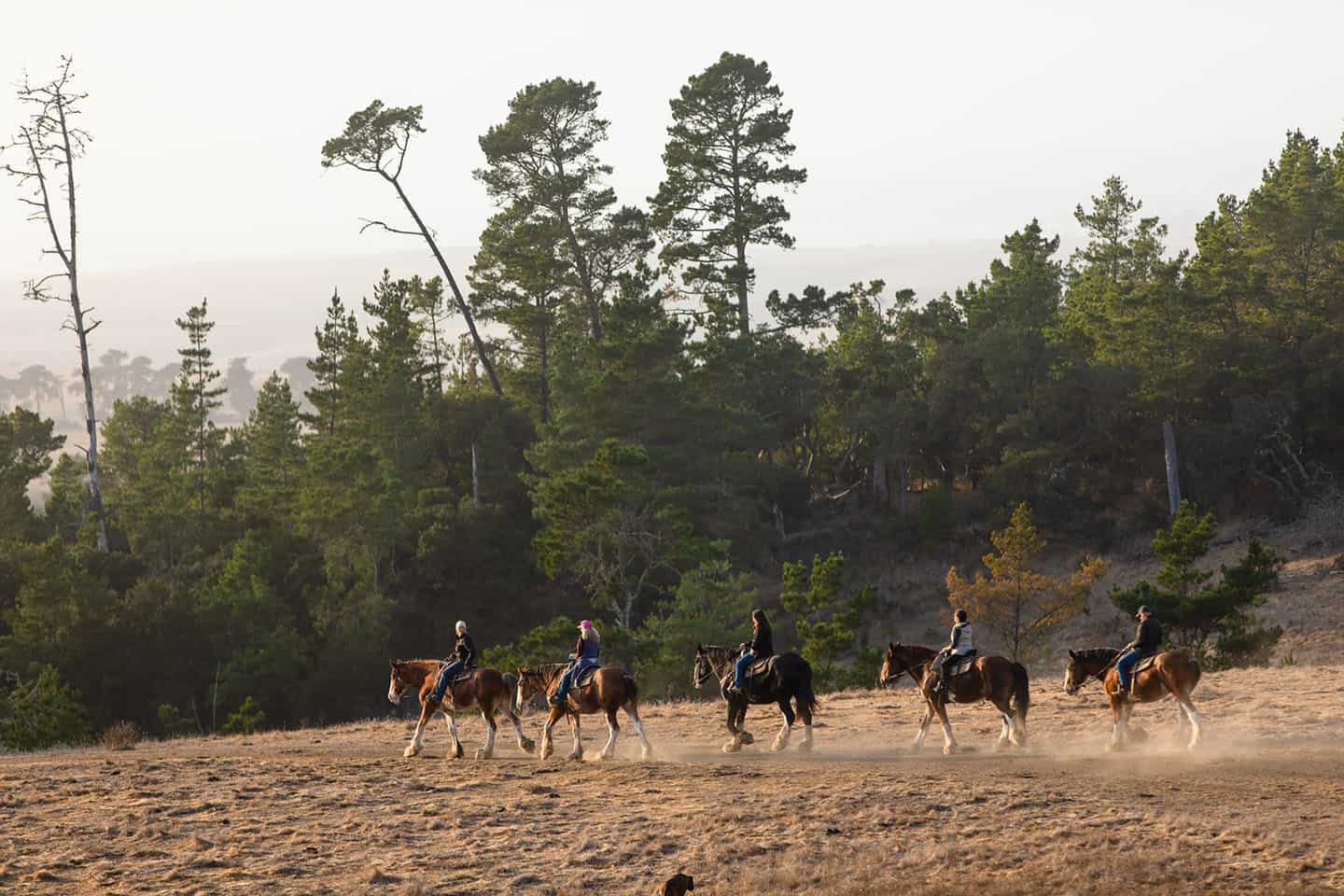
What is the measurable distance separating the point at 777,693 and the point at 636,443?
3293 centimetres

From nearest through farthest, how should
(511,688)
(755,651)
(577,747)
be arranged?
(577,747), (755,651), (511,688)

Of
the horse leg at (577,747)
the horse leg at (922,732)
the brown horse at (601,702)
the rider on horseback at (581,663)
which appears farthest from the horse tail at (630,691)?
the horse leg at (922,732)

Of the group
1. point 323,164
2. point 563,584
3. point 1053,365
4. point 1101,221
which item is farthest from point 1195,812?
point 1101,221

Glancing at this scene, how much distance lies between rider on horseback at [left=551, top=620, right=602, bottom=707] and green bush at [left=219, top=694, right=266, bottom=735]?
1956 centimetres

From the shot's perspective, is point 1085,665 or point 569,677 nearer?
point 1085,665

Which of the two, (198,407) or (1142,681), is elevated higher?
(198,407)

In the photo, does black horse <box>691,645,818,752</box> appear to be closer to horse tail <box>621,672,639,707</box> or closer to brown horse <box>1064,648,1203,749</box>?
horse tail <box>621,672,639,707</box>

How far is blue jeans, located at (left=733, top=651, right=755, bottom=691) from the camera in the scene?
23.5 meters

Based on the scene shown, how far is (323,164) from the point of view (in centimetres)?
6706

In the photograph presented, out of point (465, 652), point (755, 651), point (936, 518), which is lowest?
point (755, 651)

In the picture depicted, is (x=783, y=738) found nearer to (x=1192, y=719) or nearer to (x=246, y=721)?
(x=1192, y=719)

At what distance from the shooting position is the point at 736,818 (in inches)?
676

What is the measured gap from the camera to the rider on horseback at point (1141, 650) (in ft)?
71.1

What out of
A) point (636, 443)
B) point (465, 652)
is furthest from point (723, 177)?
point (465, 652)
